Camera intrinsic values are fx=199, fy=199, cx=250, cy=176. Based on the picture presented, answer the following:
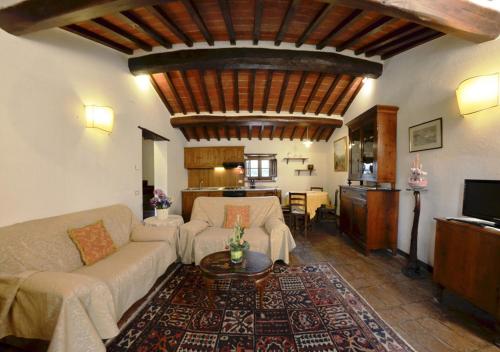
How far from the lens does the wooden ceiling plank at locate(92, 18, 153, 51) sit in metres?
2.55

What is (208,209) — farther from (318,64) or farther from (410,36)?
(410,36)

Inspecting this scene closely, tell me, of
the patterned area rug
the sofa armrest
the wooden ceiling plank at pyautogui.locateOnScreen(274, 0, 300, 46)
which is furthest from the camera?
the sofa armrest

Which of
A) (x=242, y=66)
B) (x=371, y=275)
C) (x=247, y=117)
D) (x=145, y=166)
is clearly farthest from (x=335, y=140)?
(x=145, y=166)

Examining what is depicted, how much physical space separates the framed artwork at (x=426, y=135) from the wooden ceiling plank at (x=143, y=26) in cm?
412

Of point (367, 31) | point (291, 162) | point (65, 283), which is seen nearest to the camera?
point (65, 283)

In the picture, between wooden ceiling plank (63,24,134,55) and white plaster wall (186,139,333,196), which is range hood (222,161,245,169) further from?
wooden ceiling plank (63,24,134,55)

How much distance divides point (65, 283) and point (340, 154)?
19.8 feet

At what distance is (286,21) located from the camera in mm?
2678

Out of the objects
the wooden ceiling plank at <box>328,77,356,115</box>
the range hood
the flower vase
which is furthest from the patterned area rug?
the range hood

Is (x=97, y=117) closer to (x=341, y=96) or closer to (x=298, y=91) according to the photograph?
(x=298, y=91)

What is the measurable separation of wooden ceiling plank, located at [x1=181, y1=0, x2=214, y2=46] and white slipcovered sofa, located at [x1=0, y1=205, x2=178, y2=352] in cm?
273

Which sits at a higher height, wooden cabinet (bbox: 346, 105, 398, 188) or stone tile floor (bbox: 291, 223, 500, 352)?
wooden cabinet (bbox: 346, 105, 398, 188)

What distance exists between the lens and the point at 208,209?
3.40m

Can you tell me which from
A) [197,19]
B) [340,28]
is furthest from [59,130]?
[340,28]
